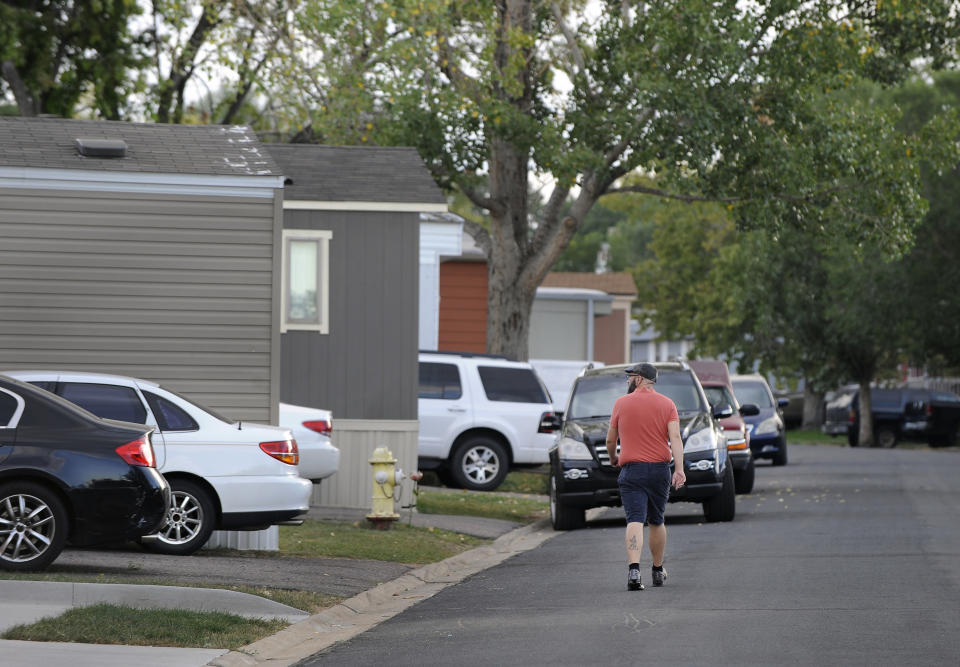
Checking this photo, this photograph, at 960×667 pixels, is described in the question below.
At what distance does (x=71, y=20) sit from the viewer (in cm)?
3616

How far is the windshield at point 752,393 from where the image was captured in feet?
105

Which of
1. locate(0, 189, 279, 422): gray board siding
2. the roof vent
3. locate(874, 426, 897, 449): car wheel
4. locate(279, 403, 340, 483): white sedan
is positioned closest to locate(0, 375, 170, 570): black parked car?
locate(0, 189, 279, 422): gray board siding

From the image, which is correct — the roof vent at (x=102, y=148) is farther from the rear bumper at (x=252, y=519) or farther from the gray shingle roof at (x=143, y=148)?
the rear bumper at (x=252, y=519)

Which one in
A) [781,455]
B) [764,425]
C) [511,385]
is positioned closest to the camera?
[511,385]

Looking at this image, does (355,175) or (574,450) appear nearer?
(574,450)

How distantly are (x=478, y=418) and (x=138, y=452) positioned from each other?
42.4 ft

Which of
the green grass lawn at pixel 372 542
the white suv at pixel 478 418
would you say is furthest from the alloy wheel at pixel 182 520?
the white suv at pixel 478 418

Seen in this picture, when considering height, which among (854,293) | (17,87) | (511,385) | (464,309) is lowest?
(511,385)

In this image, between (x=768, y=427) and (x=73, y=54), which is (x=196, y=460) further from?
(x=73, y=54)

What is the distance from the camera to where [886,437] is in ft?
154

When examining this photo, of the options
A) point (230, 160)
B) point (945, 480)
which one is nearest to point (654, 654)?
point (230, 160)

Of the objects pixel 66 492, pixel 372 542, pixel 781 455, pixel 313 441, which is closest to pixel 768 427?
pixel 781 455

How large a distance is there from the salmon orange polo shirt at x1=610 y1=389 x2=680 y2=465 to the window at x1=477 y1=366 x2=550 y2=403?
12.4m

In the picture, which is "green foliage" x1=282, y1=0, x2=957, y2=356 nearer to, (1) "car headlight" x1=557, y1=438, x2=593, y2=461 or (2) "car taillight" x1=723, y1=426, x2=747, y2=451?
(2) "car taillight" x1=723, y1=426, x2=747, y2=451
